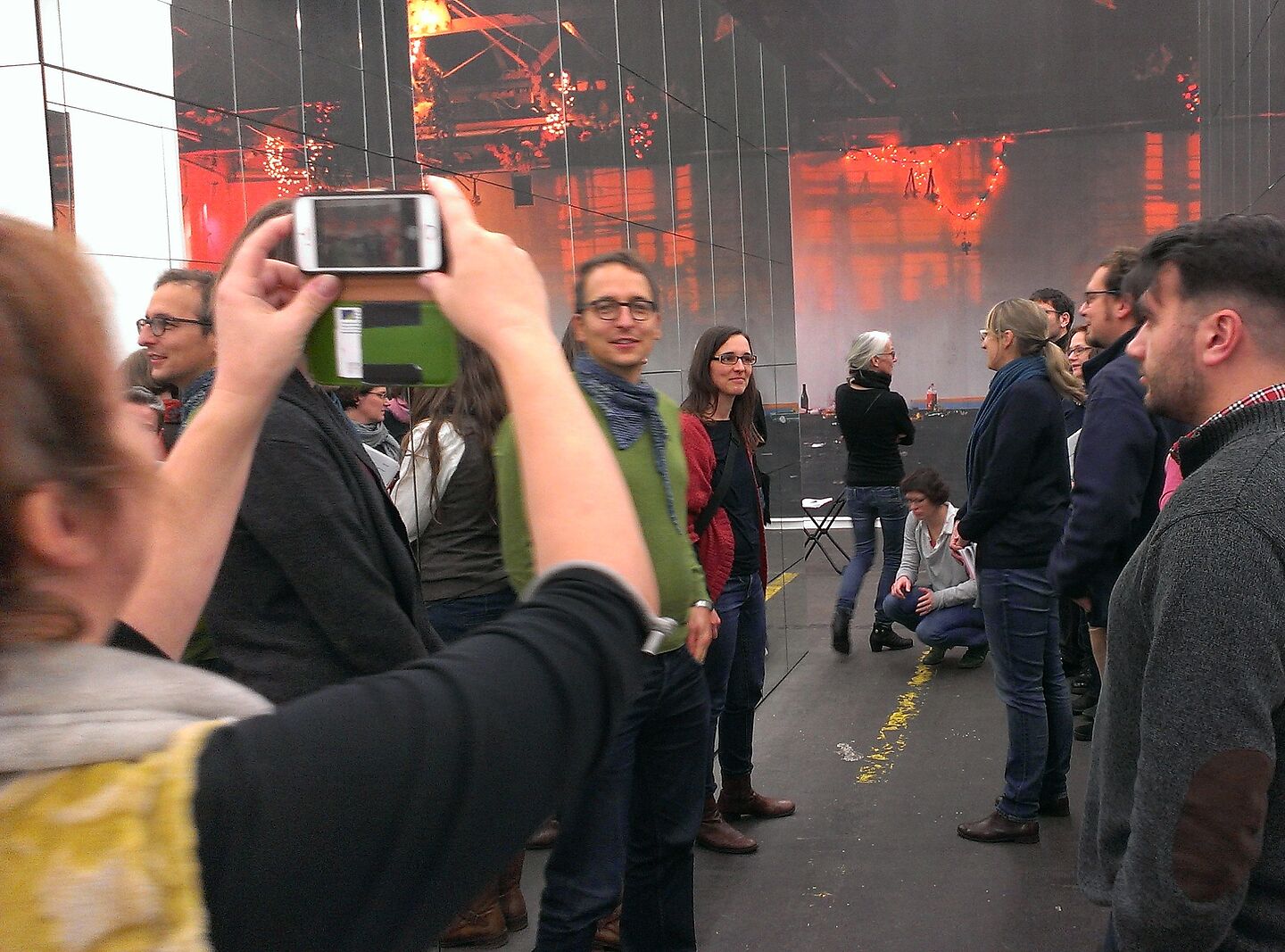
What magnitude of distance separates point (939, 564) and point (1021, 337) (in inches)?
117

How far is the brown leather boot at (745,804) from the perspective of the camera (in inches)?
188

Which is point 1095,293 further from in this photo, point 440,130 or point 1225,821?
point 1225,821

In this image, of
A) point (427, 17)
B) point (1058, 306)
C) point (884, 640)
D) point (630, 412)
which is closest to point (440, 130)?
point (427, 17)

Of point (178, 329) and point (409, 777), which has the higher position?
point (178, 329)

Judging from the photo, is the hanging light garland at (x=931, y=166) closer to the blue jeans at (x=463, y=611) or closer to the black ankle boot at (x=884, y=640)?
the black ankle boot at (x=884, y=640)

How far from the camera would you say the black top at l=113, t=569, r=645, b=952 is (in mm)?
596

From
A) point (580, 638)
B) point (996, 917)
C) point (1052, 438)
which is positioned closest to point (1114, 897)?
point (580, 638)

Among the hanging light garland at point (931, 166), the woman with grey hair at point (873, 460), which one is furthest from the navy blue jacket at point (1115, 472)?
the hanging light garland at point (931, 166)

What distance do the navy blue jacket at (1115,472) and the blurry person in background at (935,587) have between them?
10.5ft

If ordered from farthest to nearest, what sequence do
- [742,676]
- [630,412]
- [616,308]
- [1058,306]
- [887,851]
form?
[1058,306] → [742,676] → [887,851] → [616,308] → [630,412]

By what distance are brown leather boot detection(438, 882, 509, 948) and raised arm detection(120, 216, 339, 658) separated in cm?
284

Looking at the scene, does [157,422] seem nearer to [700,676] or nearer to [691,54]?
[700,676]

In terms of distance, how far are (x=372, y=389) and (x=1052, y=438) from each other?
2.58 meters

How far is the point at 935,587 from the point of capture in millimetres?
7281
